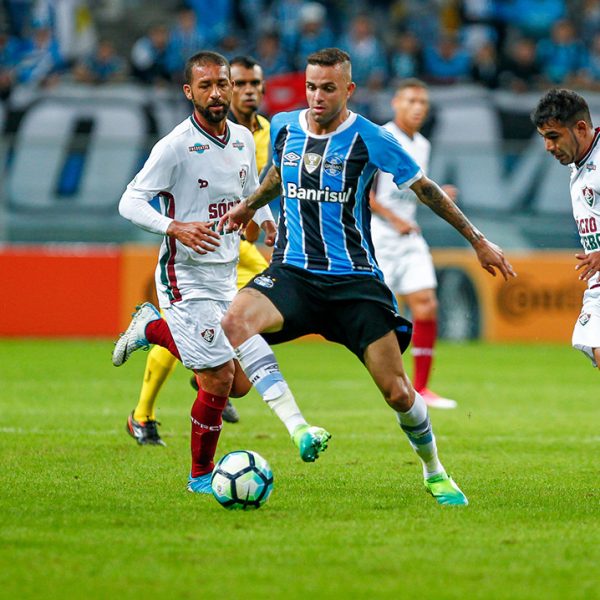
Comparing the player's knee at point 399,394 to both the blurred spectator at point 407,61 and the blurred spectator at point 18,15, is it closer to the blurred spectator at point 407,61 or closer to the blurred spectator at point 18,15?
the blurred spectator at point 407,61

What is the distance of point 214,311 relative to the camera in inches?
294

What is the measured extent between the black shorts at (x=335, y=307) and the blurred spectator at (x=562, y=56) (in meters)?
15.7

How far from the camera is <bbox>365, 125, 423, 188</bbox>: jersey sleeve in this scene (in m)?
6.70

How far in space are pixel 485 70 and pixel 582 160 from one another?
14503 mm

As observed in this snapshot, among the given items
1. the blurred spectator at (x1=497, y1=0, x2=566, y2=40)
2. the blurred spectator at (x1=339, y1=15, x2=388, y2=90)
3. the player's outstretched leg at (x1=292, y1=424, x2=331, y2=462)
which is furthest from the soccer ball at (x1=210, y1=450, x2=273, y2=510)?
the blurred spectator at (x1=497, y1=0, x2=566, y2=40)

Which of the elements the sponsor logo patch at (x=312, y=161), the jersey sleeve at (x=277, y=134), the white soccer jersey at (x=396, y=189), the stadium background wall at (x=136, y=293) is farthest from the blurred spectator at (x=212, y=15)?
the sponsor logo patch at (x=312, y=161)

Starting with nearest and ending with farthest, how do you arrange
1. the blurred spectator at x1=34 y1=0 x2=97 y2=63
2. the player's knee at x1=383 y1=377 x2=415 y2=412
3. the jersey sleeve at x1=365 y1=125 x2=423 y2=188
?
1. the player's knee at x1=383 y1=377 x2=415 y2=412
2. the jersey sleeve at x1=365 y1=125 x2=423 y2=188
3. the blurred spectator at x1=34 y1=0 x2=97 y2=63

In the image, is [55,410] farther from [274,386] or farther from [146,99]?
[146,99]

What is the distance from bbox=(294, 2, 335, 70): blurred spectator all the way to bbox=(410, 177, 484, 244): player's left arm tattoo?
14.6 m

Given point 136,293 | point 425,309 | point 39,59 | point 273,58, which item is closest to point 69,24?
point 39,59

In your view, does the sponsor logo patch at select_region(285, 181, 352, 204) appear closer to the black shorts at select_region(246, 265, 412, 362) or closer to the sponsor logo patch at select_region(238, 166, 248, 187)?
the black shorts at select_region(246, 265, 412, 362)

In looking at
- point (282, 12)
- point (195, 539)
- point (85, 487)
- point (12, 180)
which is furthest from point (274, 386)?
point (282, 12)

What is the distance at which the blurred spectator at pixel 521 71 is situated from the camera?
838 inches

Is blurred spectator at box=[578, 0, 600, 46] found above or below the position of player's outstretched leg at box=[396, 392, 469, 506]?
above
